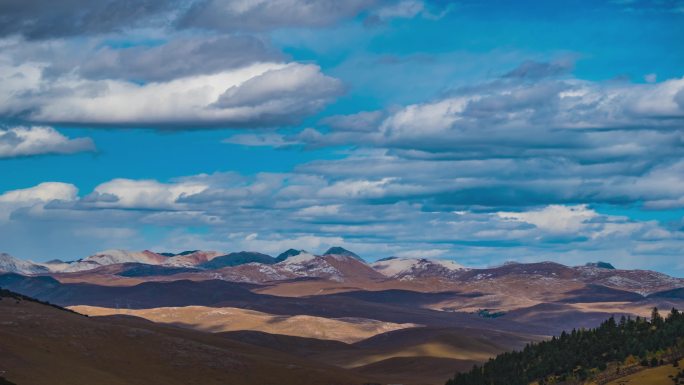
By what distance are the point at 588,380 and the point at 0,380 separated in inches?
4136

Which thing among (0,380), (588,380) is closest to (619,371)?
(588,380)

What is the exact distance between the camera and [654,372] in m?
180

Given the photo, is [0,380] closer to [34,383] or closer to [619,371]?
[34,383]

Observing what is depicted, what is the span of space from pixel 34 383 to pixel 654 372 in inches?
4448

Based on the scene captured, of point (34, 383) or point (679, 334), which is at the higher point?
point (679, 334)

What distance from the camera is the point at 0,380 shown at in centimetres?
17362

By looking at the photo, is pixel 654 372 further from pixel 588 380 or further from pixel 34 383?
pixel 34 383

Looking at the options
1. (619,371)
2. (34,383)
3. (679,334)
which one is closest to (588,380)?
(619,371)

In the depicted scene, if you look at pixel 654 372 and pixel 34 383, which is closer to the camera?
pixel 654 372

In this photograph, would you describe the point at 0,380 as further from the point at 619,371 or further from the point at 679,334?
the point at 679,334

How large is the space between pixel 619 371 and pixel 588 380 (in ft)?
21.2

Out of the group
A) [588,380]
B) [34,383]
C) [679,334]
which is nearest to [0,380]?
[34,383]

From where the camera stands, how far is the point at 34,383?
19962 centimetres

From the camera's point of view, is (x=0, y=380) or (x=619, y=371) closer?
(x=0, y=380)
